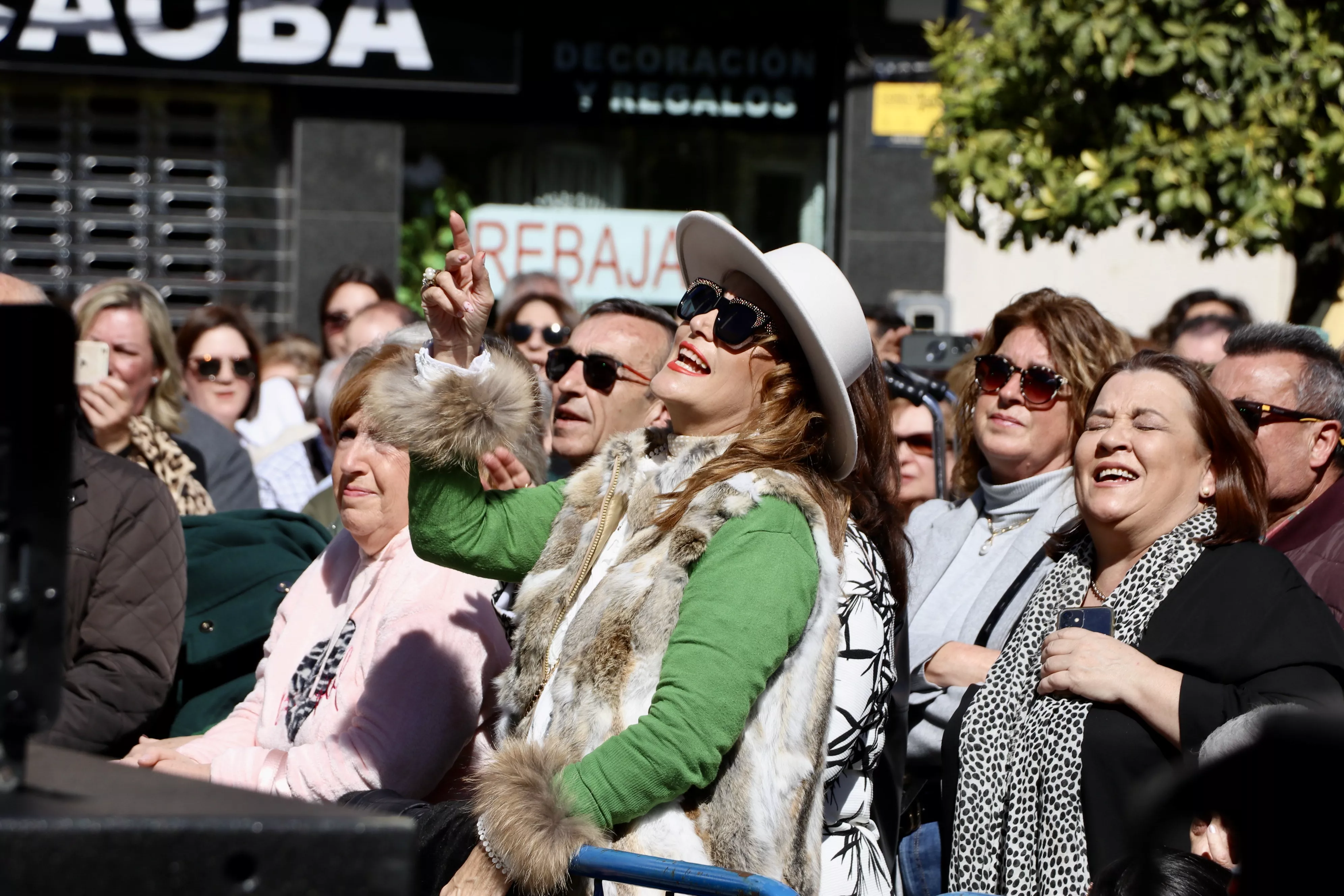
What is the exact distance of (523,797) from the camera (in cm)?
244

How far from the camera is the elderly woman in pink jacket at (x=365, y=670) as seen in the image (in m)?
3.16

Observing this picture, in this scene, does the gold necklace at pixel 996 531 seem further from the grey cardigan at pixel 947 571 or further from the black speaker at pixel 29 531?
the black speaker at pixel 29 531

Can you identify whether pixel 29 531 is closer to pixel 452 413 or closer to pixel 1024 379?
pixel 452 413

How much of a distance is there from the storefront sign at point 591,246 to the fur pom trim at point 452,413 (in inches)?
321

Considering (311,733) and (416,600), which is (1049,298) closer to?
(416,600)

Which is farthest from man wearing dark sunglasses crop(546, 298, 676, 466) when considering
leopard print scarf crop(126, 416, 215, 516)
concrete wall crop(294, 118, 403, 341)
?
concrete wall crop(294, 118, 403, 341)

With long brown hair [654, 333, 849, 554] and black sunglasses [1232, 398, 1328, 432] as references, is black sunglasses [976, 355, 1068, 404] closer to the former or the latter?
black sunglasses [1232, 398, 1328, 432]

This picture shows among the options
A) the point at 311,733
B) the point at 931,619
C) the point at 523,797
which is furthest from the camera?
the point at 931,619

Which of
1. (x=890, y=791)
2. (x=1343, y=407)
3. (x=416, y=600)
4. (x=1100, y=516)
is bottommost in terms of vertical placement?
(x=890, y=791)

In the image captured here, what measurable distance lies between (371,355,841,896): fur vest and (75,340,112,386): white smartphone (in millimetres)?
2770

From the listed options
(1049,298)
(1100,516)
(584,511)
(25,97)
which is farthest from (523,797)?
(25,97)

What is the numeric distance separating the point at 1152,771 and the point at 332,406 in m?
2.13

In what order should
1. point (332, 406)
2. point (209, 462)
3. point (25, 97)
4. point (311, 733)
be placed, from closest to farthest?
point (311, 733)
point (332, 406)
point (209, 462)
point (25, 97)

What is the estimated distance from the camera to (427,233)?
38.1 ft
